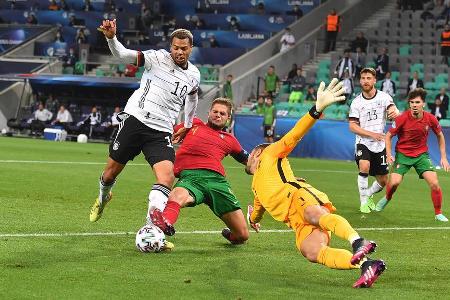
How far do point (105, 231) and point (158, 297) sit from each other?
3.88 meters

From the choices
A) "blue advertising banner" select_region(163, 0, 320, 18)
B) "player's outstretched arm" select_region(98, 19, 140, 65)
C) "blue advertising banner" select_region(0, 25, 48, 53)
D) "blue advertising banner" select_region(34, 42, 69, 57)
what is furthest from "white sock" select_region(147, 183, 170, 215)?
"blue advertising banner" select_region(0, 25, 48, 53)

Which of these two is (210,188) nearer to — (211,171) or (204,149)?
(211,171)

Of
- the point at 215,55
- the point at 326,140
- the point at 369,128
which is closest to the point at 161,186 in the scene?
the point at 369,128

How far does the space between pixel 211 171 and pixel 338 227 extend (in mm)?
2434

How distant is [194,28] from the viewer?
4188cm

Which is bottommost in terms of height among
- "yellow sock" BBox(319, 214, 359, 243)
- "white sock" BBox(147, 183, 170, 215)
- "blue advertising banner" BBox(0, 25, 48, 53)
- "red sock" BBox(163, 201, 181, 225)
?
"blue advertising banner" BBox(0, 25, 48, 53)

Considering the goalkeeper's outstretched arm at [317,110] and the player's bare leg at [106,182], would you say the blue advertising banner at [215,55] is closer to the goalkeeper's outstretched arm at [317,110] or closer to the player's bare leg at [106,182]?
the player's bare leg at [106,182]

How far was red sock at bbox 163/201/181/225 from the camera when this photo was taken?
9.22m

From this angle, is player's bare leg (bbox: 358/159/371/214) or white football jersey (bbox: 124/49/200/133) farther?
player's bare leg (bbox: 358/159/371/214)

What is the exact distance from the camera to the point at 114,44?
9789mm

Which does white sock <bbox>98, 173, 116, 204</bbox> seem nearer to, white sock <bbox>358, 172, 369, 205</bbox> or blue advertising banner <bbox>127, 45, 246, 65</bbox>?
white sock <bbox>358, 172, 369, 205</bbox>

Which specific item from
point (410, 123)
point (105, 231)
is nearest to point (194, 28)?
point (410, 123)

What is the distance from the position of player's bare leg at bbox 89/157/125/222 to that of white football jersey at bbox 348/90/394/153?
5832mm

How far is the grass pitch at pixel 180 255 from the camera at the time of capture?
752cm
